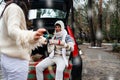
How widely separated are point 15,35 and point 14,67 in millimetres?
302

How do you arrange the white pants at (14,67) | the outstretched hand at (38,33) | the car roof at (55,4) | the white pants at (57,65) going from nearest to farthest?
the outstretched hand at (38,33) < the white pants at (14,67) < the white pants at (57,65) < the car roof at (55,4)

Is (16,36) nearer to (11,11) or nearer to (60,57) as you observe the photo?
(11,11)

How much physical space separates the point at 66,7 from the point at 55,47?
109 inches

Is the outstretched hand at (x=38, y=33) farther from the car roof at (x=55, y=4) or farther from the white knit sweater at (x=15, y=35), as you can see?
the car roof at (x=55, y=4)

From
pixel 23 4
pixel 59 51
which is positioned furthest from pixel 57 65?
pixel 23 4

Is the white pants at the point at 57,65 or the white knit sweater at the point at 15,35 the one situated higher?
the white knit sweater at the point at 15,35

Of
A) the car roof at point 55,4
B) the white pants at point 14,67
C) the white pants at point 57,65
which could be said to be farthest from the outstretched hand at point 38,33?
the car roof at point 55,4

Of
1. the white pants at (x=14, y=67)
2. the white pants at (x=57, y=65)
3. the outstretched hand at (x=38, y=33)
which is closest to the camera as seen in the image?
the outstretched hand at (x=38, y=33)

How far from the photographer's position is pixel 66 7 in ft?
31.3

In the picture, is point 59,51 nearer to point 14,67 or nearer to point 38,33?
point 14,67

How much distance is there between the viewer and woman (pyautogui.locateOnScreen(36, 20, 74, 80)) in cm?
681

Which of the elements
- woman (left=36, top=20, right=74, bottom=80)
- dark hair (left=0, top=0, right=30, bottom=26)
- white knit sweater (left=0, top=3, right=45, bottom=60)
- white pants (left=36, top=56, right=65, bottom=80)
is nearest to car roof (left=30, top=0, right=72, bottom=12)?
woman (left=36, top=20, right=74, bottom=80)

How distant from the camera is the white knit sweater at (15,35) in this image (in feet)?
8.98

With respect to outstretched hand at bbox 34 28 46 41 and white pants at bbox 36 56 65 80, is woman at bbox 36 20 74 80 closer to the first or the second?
white pants at bbox 36 56 65 80
